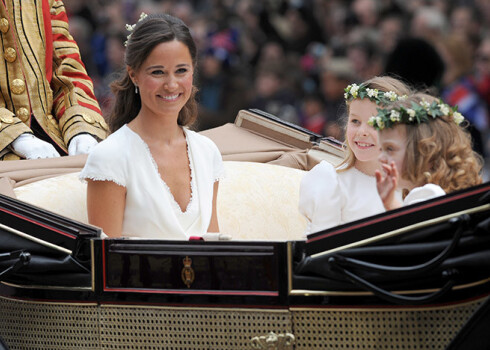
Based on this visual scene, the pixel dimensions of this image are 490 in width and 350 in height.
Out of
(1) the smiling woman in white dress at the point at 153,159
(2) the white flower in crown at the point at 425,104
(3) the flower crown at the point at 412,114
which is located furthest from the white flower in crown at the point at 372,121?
(1) the smiling woman in white dress at the point at 153,159

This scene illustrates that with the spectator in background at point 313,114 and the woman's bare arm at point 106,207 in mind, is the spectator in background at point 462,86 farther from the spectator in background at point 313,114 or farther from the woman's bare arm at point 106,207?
the woman's bare arm at point 106,207

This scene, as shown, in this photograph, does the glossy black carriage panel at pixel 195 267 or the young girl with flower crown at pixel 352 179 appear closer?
the glossy black carriage panel at pixel 195 267

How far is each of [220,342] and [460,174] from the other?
703 mm

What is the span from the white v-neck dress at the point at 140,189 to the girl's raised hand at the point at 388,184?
62cm

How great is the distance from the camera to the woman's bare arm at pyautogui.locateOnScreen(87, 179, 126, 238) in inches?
106

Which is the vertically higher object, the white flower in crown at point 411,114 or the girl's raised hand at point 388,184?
the white flower in crown at point 411,114

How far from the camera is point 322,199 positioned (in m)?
2.67

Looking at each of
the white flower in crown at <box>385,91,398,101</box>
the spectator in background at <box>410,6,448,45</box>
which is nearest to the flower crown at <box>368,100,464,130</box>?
the white flower in crown at <box>385,91,398,101</box>

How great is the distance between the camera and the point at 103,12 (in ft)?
27.7

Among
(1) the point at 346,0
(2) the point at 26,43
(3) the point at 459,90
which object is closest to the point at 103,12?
(1) the point at 346,0

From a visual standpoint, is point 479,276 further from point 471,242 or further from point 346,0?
point 346,0

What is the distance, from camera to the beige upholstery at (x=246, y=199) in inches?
118

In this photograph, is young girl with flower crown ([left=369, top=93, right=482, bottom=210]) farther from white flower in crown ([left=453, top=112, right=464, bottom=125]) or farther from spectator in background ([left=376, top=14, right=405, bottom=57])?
spectator in background ([left=376, top=14, right=405, bottom=57])

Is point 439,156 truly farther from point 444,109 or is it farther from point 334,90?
point 334,90
